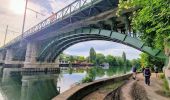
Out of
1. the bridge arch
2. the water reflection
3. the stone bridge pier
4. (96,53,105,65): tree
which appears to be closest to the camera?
the bridge arch

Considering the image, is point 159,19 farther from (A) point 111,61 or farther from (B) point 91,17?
(A) point 111,61

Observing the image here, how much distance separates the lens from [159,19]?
9016 mm

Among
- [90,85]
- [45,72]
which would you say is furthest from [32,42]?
[90,85]

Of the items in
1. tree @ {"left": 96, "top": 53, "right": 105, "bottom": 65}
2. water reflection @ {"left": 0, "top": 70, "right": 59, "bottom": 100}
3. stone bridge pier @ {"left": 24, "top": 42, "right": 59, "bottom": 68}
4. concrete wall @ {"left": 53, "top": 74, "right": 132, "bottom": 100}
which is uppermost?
tree @ {"left": 96, "top": 53, "right": 105, "bottom": 65}

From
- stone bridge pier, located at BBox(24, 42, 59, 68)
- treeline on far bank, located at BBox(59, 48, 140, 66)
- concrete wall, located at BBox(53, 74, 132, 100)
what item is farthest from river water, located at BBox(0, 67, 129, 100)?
treeline on far bank, located at BBox(59, 48, 140, 66)

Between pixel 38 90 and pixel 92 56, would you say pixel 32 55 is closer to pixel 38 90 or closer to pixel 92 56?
pixel 38 90

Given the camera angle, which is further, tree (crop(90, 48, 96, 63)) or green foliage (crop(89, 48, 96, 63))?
green foliage (crop(89, 48, 96, 63))

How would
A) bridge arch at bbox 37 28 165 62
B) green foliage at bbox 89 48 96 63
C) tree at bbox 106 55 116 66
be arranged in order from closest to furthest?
bridge arch at bbox 37 28 165 62, green foliage at bbox 89 48 96 63, tree at bbox 106 55 116 66

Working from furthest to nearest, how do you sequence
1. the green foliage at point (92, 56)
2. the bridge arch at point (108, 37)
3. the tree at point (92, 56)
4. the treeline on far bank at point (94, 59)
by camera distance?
A: the treeline on far bank at point (94, 59)
the green foliage at point (92, 56)
the tree at point (92, 56)
the bridge arch at point (108, 37)

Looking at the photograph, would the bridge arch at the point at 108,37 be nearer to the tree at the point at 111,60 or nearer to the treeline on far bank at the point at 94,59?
the treeline on far bank at the point at 94,59

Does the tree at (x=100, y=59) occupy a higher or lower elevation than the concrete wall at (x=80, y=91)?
higher

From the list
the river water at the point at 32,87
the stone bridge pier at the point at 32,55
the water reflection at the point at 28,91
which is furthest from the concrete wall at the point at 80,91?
the stone bridge pier at the point at 32,55

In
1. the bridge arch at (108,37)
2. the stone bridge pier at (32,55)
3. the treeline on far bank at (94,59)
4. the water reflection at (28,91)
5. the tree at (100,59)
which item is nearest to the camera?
the bridge arch at (108,37)

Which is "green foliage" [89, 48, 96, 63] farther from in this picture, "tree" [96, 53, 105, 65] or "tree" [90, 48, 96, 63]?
"tree" [96, 53, 105, 65]
